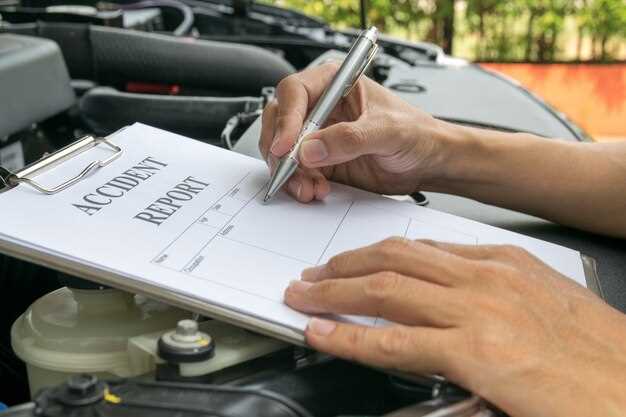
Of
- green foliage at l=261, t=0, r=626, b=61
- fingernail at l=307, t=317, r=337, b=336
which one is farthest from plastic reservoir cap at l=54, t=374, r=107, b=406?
green foliage at l=261, t=0, r=626, b=61

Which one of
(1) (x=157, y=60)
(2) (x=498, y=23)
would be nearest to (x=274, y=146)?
(1) (x=157, y=60)

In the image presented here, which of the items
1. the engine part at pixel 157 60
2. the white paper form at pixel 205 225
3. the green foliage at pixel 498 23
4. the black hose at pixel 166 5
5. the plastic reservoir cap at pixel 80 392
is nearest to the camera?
the plastic reservoir cap at pixel 80 392

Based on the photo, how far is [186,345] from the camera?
1.50ft

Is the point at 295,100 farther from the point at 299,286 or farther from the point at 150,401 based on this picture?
the point at 150,401

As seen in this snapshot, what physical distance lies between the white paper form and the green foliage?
436 cm

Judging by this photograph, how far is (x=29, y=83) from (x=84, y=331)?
50 centimetres

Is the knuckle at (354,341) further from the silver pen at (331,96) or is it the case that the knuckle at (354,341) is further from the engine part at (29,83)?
the engine part at (29,83)

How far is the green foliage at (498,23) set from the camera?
16.1 feet

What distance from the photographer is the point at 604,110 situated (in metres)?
4.58

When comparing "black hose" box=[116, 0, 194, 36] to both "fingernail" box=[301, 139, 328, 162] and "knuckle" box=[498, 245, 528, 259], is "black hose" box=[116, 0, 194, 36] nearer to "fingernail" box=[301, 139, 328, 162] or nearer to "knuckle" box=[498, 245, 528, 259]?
"fingernail" box=[301, 139, 328, 162]

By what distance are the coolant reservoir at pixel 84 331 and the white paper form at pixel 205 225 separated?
4 centimetres

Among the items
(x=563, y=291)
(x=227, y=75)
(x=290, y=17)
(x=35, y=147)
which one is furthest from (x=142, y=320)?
(x=290, y=17)

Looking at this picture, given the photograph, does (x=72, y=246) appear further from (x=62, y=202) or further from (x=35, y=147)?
(x=35, y=147)

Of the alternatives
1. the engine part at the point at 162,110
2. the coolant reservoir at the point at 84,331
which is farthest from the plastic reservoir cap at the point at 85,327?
the engine part at the point at 162,110
